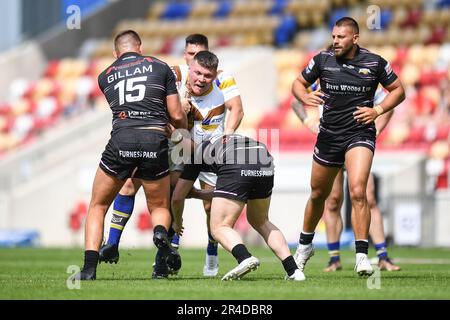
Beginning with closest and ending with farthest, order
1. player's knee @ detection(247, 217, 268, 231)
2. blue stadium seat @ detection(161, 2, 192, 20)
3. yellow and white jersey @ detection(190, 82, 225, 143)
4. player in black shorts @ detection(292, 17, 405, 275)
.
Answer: player's knee @ detection(247, 217, 268, 231), player in black shorts @ detection(292, 17, 405, 275), yellow and white jersey @ detection(190, 82, 225, 143), blue stadium seat @ detection(161, 2, 192, 20)

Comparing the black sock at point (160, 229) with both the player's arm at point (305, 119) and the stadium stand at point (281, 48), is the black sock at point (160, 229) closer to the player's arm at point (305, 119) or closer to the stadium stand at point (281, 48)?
the player's arm at point (305, 119)

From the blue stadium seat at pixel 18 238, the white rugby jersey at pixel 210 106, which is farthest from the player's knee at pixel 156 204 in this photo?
the blue stadium seat at pixel 18 238

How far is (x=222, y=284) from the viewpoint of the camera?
32.9ft

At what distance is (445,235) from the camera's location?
72.4 feet

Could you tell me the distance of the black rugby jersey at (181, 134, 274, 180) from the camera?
10391 mm

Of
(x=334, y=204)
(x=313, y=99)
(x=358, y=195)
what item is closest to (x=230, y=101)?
(x=313, y=99)

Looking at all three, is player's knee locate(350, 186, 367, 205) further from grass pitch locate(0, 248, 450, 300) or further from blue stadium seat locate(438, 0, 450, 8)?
blue stadium seat locate(438, 0, 450, 8)

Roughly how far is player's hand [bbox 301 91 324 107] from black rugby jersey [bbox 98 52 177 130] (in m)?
1.69

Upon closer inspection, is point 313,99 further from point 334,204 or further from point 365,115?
point 334,204

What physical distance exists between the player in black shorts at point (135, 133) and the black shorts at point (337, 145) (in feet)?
5.42

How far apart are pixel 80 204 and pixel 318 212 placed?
45.4 feet

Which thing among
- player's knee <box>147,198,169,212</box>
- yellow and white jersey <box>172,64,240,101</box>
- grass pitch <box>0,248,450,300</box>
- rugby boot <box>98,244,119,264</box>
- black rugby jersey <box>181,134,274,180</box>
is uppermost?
yellow and white jersey <box>172,64,240,101</box>

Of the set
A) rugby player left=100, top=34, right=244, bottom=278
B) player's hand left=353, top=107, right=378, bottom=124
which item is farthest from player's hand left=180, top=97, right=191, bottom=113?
player's hand left=353, top=107, right=378, bottom=124

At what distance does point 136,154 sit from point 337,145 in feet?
7.13
